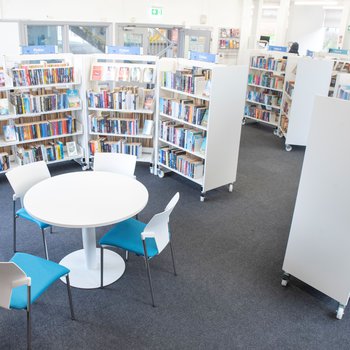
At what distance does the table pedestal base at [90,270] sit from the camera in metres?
3.39

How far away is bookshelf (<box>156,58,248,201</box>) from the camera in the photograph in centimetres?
471

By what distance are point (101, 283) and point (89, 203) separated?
778 millimetres

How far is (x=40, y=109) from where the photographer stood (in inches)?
210

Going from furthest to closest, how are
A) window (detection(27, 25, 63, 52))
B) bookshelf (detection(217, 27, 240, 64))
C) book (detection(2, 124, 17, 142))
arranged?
bookshelf (detection(217, 27, 240, 64)) < window (detection(27, 25, 63, 52)) < book (detection(2, 124, 17, 142))

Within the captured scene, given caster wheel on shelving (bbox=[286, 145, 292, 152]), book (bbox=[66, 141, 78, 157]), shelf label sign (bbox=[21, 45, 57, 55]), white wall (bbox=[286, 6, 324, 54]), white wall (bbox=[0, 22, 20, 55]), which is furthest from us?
white wall (bbox=[286, 6, 324, 54])

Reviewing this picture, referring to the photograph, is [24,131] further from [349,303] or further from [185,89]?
[349,303]

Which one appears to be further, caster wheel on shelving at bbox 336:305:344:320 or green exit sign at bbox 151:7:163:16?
green exit sign at bbox 151:7:163:16

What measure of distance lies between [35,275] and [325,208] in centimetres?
236

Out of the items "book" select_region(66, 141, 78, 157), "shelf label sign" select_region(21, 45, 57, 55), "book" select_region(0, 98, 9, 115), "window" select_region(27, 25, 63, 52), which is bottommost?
"book" select_region(66, 141, 78, 157)

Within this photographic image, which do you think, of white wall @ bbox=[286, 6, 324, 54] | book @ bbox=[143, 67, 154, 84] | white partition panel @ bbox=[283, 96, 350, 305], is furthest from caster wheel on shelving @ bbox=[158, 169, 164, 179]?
white wall @ bbox=[286, 6, 324, 54]

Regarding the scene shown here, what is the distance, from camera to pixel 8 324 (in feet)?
9.45

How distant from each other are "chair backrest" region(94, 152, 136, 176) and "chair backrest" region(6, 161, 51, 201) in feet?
1.85

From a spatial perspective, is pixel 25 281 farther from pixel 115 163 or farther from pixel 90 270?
pixel 115 163

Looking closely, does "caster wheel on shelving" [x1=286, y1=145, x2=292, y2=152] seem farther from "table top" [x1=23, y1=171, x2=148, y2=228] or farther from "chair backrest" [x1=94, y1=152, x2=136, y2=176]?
"table top" [x1=23, y1=171, x2=148, y2=228]
